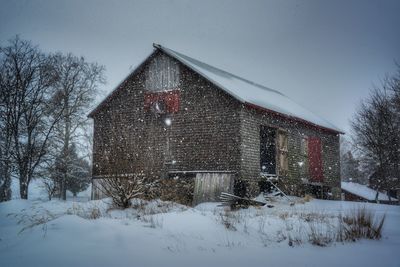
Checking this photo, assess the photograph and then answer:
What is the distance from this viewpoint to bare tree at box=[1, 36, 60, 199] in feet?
55.5

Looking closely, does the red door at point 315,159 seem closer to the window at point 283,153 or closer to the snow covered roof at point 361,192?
the window at point 283,153

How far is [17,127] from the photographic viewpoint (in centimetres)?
1691

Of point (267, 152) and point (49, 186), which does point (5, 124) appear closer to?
point (49, 186)

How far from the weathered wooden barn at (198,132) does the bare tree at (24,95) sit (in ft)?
9.77

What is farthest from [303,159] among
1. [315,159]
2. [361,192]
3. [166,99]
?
[361,192]

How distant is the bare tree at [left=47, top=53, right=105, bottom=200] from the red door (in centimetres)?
1364

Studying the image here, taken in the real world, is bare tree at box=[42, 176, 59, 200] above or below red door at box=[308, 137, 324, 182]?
below

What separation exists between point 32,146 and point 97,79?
8249mm

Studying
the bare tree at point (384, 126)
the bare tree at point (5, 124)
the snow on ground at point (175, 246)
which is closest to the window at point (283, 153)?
the bare tree at point (384, 126)

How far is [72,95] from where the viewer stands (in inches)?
896

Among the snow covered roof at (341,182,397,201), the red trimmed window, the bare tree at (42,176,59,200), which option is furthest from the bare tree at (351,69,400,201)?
the bare tree at (42,176,59,200)

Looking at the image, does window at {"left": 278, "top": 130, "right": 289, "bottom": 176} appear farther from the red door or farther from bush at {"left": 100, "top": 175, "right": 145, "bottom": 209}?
bush at {"left": 100, "top": 175, "right": 145, "bottom": 209}

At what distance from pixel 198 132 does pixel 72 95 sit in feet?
36.3

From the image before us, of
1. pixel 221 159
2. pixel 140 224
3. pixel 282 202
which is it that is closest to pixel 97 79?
pixel 221 159
